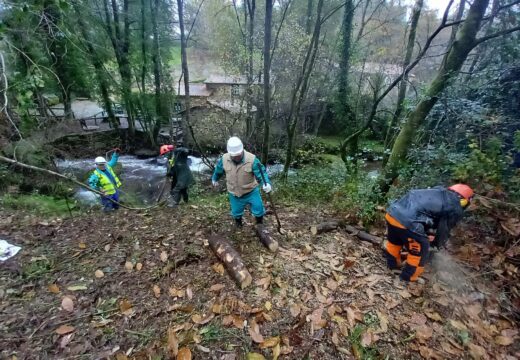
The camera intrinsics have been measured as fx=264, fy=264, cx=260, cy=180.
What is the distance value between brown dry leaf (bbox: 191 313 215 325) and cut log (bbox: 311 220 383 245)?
233cm

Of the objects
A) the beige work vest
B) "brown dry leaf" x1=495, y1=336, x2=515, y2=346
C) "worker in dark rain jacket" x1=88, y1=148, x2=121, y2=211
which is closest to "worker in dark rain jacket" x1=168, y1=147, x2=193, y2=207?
"worker in dark rain jacket" x1=88, y1=148, x2=121, y2=211

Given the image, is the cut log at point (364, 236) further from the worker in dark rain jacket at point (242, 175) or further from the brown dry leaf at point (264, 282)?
the brown dry leaf at point (264, 282)

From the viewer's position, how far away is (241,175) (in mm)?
4270

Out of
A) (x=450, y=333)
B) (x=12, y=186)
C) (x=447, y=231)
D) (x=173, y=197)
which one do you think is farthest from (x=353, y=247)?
(x=12, y=186)

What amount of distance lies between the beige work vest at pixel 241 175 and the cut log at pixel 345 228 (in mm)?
1360

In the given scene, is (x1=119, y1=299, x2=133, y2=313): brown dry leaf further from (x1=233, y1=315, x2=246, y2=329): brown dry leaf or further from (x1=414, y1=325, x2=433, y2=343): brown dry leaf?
(x1=414, y1=325, x2=433, y2=343): brown dry leaf

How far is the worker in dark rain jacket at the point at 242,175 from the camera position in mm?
4125

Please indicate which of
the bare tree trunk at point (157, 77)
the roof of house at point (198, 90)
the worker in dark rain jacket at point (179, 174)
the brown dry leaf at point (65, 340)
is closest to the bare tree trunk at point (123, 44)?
the bare tree trunk at point (157, 77)

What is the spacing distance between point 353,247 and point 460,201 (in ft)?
5.29

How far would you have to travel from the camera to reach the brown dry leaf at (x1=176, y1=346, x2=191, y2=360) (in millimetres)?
2407

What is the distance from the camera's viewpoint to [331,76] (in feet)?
54.5

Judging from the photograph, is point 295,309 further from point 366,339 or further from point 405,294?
point 405,294

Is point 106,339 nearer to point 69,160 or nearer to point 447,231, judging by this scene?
point 447,231

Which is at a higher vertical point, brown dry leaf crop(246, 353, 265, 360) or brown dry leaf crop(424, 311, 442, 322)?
brown dry leaf crop(246, 353, 265, 360)
